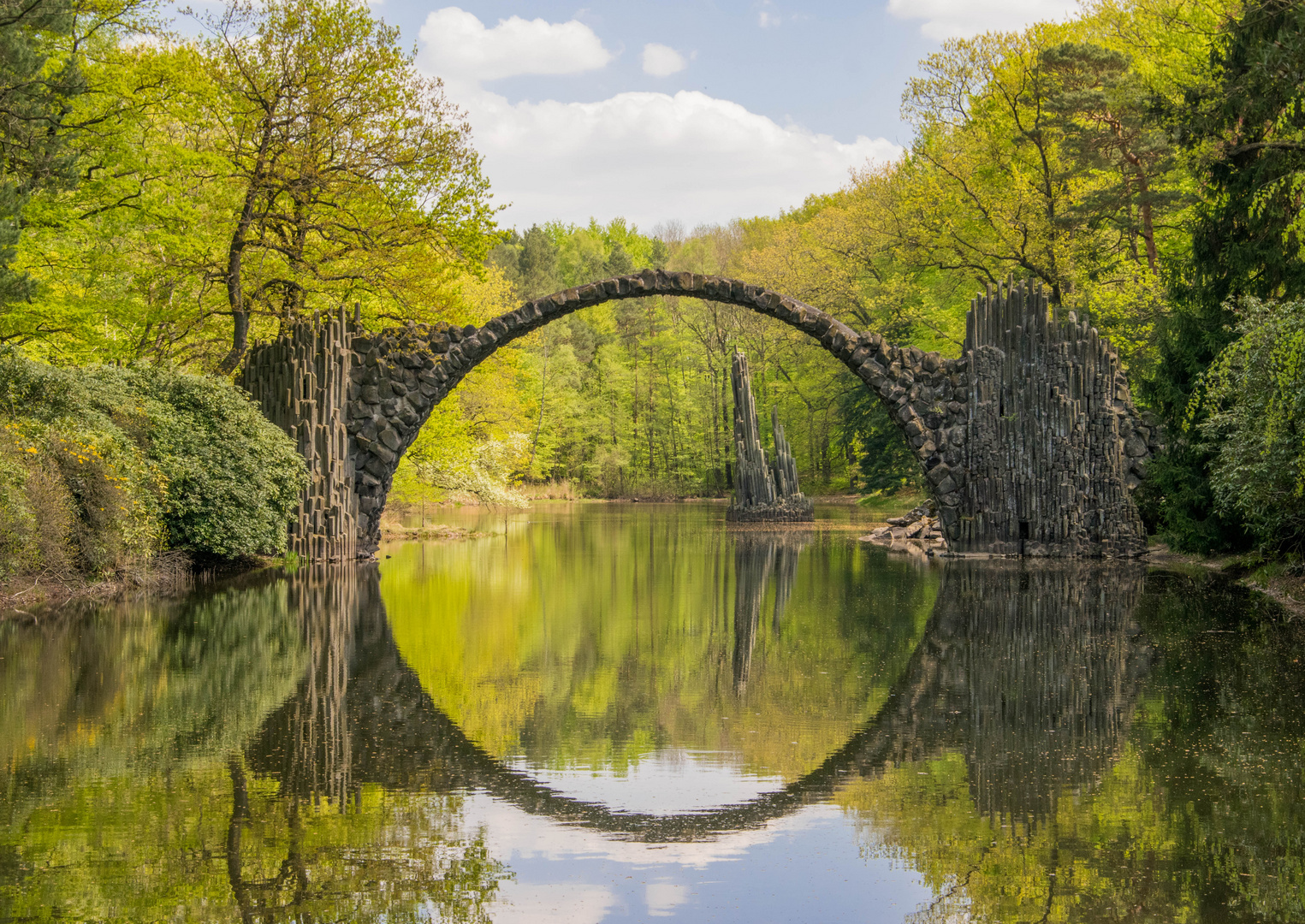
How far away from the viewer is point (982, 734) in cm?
680

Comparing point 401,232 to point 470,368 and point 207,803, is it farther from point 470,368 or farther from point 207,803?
point 207,803

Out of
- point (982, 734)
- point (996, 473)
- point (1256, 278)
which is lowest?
point (982, 734)

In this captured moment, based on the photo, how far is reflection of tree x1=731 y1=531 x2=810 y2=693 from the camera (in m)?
10.4

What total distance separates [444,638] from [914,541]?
15033 millimetres

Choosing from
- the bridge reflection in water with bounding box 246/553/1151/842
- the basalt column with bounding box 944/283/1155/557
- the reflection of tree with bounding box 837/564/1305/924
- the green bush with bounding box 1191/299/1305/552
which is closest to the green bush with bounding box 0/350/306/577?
the bridge reflection in water with bounding box 246/553/1151/842

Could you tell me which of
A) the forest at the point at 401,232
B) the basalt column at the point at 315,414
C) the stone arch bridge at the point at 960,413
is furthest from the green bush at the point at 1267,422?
the basalt column at the point at 315,414

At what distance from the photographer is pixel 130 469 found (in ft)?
44.3

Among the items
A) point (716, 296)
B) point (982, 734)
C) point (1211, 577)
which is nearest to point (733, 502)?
point (716, 296)

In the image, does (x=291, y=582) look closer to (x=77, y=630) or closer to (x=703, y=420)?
(x=77, y=630)

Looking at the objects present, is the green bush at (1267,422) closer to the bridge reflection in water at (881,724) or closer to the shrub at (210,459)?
the bridge reflection in water at (881,724)

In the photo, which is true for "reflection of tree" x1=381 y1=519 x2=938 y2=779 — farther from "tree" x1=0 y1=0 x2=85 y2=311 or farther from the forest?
"tree" x1=0 y1=0 x2=85 y2=311

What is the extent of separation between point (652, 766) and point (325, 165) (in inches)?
610

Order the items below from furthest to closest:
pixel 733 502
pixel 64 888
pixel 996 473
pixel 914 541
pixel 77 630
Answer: pixel 733 502, pixel 914 541, pixel 996 473, pixel 77 630, pixel 64 888

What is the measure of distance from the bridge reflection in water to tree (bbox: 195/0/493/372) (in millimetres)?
8793
